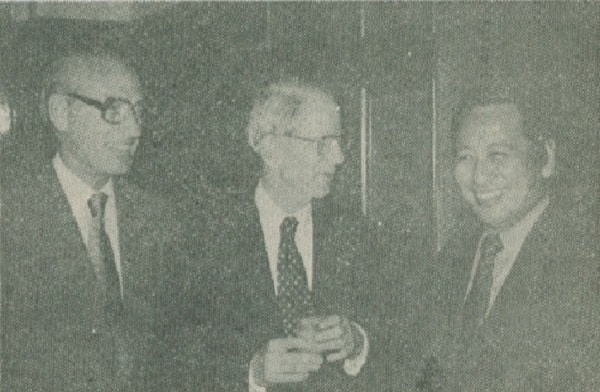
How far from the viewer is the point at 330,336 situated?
192cm

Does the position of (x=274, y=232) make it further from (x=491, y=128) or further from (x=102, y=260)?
(x=491, y=128)

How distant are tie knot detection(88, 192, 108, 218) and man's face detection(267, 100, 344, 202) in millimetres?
396

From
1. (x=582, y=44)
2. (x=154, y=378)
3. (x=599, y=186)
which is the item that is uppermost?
(x=582, y=44)

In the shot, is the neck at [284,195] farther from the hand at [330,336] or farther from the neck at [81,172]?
the neck at [81,172]

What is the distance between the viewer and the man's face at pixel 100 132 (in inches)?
71.4

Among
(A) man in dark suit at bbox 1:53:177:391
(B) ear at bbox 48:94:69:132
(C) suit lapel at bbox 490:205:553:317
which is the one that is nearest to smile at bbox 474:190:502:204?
(C) suit lapel at bbox 490:205:553:317

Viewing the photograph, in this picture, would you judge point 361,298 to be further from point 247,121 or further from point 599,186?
point 599,186

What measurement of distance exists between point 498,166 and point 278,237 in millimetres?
537

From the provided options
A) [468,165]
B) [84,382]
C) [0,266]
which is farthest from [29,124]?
[468,165]

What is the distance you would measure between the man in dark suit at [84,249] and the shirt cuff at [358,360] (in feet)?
1.45

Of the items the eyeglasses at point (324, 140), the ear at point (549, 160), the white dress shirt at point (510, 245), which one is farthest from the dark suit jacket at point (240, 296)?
the ear at point (549, 160)

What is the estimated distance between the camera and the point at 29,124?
5.96ft

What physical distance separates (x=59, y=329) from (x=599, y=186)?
130 centimetres

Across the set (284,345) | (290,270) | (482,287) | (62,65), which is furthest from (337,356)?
(62,65)
